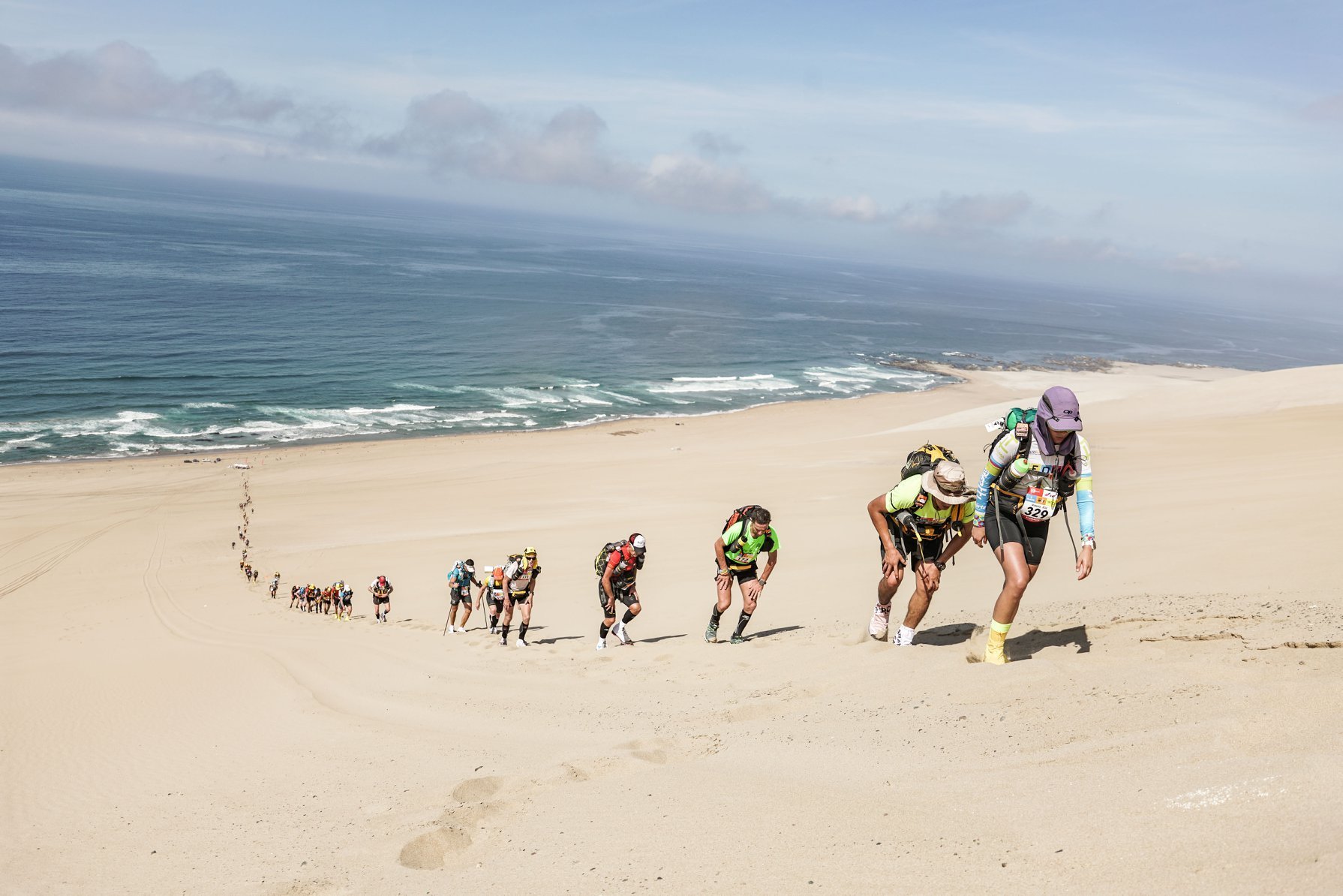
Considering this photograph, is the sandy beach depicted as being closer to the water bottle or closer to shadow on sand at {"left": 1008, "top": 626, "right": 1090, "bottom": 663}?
shadow on sand at {"left": 1008, "top": 626, "right": 1090, "bottom": 663}

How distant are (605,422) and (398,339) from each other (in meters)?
22.2

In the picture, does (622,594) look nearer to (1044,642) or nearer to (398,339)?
(1044,642)

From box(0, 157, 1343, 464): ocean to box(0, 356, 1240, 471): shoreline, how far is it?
48cm

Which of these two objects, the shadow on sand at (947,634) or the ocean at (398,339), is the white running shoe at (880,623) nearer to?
the shadow on sand at (947,634)

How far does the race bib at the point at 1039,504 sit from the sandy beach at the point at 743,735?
0.87m

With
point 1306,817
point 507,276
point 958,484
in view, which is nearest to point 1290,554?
point 958,484

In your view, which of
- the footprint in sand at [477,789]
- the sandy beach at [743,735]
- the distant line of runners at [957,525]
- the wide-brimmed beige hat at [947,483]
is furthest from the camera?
the wide-brimmed beige hat at [947,483]

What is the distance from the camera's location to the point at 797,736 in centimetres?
488

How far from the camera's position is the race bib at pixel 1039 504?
549cm

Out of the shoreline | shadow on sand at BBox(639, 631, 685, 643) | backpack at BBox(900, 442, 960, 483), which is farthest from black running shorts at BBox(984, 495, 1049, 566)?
the shoreline

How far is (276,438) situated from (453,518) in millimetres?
17294

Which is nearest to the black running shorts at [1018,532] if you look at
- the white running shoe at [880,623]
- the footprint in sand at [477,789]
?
the white running shoe at [880,623]

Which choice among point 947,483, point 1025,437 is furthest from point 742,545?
point 1025,437

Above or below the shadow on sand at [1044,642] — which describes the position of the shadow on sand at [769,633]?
below
